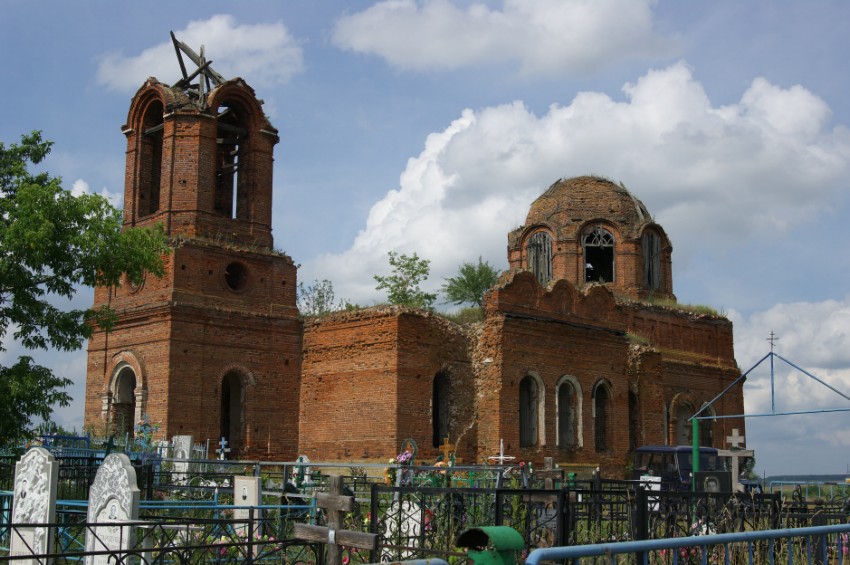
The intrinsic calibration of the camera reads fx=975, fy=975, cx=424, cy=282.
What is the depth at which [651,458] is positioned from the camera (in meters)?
25.4

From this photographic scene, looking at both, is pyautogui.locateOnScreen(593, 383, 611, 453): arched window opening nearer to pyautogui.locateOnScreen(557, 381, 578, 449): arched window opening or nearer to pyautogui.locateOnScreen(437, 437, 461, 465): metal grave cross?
pyautogui.locateOnScreen(557, 381, 578, 449): arched window opening

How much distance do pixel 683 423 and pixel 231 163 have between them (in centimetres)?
1911

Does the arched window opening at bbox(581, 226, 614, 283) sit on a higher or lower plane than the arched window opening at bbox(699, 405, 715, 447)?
higher

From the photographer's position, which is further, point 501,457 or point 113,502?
point 501,457

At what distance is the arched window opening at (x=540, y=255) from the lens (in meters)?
37.2

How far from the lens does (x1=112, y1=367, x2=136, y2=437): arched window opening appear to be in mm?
24562

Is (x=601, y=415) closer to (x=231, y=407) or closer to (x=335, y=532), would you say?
(x=231, y=407)

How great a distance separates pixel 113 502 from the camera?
9781 millimetres

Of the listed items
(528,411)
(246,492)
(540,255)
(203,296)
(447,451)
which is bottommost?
(246,492)

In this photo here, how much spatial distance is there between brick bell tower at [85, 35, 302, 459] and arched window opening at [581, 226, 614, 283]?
14797 millimetres

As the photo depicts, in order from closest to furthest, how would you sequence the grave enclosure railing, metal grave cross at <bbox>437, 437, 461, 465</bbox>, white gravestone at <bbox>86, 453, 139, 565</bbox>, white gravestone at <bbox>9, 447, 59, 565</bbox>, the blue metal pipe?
1. the blue metal pipe
2. the grave enclosure railing
3. white gravestone at <bbox>86, 453, 139, 565</bbox>
4. white gravestone at <bbox>9, 447, 59, 565</bbox>
5. metal grave cross at <bbox>437, 437, 461, 465</bbox>

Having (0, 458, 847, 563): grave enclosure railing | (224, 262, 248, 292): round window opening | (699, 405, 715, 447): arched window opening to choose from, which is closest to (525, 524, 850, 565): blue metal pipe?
(0, 458, 847, 563): grave enclosure railing

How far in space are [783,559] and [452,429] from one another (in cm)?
1600

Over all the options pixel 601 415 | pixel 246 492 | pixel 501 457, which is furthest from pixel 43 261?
pixel 601 415
